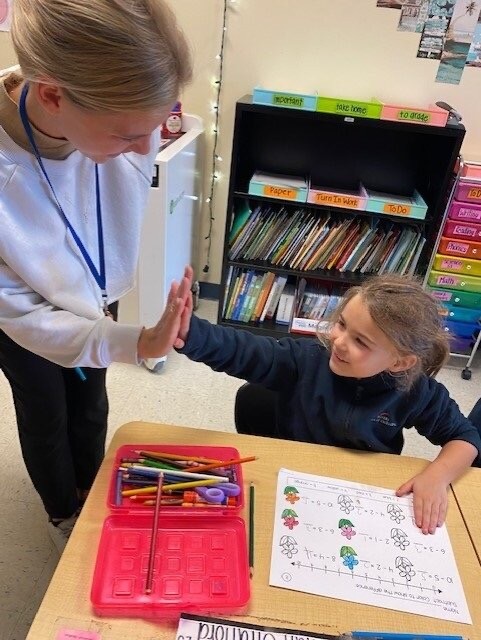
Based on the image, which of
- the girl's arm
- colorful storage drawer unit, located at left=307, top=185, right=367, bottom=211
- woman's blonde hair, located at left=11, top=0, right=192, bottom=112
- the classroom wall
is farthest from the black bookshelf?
woman's blonde hair, located at left=11, top=0, right=192, bottom=112

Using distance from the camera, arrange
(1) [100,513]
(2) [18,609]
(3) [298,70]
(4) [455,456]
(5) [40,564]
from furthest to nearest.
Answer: (3) [298,70], (5) [40,564], (2) [18,609], (4) [455,456], (1) [100,513]

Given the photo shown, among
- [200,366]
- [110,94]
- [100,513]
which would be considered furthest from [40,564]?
[110,94]

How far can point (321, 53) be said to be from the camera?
2.16m

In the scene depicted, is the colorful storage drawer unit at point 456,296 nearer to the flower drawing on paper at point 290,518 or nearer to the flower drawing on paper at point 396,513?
the flower drawing on paper at point 396,513

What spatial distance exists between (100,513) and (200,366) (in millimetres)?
1518

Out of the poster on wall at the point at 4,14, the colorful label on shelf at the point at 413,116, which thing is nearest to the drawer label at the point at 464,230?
the colorful label on shelf at the point at 413,116

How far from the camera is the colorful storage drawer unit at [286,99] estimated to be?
77.7 inches

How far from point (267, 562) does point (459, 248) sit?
1817 millimetres

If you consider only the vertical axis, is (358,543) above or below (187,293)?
below

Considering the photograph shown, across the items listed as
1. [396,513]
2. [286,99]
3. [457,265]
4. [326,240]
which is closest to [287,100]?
[286,99]

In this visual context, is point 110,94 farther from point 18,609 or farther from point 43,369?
point 18,609

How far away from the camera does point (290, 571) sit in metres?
0.73

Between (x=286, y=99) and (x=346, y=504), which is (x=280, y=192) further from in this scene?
(x=346, y=504)

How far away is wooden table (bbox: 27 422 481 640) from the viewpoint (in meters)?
0.64
